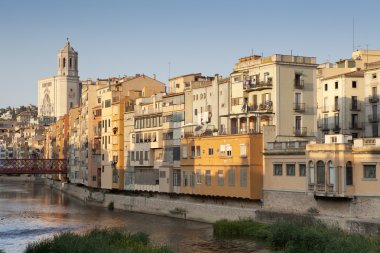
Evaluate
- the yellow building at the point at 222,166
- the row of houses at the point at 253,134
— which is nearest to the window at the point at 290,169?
the row of houses at the point at 253,134

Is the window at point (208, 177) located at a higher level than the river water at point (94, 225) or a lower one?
higher

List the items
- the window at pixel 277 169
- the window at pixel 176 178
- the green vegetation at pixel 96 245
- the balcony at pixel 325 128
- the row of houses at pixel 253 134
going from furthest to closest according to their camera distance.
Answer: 1. the balcony at pixel 325 128
2. the window at pixel 176 178
3. the window at pixel 277 169
4. the row of houses at pixel 253 134
5. the green vegetation at pixel 96 245

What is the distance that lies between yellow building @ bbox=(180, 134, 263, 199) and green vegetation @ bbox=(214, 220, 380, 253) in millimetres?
6356

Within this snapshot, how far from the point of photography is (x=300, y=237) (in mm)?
39094

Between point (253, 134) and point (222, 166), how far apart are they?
15.5 ft

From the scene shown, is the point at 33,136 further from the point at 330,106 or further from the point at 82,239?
the point at 82,239

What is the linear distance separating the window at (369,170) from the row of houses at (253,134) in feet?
0.21

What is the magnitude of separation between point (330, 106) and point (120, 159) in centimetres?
2409

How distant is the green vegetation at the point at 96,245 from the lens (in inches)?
1305

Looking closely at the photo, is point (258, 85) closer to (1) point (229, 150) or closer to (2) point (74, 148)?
(1) point (229, 150)

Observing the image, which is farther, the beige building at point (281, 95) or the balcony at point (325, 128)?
the balcony at point (325, 128)

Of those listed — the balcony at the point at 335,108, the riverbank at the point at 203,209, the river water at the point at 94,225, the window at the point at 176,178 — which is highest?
the balcony at the point at 335,108

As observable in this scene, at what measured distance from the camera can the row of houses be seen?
151ft

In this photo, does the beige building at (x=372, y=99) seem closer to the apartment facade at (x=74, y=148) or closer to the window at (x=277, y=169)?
the window at (x=277, y=169)
